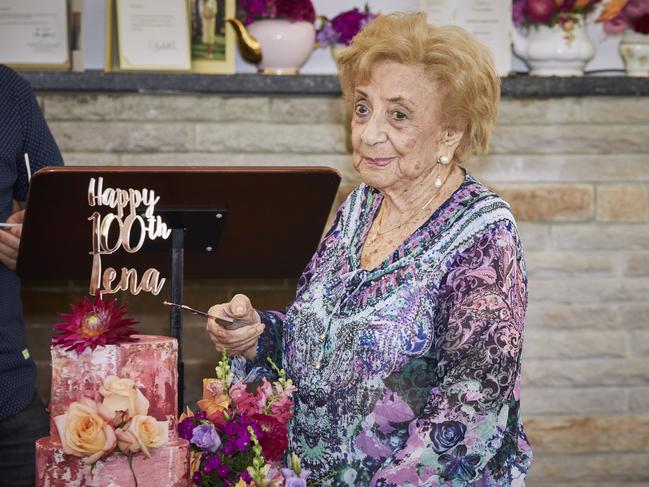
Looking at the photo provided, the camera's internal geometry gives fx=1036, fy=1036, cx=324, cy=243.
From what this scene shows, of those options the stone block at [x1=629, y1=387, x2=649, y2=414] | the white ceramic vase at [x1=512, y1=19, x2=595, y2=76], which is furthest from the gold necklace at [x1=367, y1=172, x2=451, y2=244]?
the stone block at [x1=629, y1=387, x2=649, y2=414]

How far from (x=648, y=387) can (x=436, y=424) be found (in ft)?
7.45

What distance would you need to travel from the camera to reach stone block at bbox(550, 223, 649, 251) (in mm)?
3508

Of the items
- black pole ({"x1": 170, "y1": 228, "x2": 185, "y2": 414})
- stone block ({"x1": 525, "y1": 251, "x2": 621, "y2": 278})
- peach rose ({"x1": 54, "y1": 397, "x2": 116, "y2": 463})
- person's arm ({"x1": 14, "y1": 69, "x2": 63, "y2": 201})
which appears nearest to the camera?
peach rose ({"x1": 54, "y1": 397, "x2": 116, "y2": 463})

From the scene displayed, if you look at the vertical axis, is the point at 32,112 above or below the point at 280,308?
above

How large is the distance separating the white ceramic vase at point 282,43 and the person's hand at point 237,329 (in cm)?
166

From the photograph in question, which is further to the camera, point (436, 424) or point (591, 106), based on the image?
point (591, 106)

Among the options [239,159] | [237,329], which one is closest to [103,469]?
[237,329]

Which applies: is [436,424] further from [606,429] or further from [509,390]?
[606,429]

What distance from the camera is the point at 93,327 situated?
1388 millimetres

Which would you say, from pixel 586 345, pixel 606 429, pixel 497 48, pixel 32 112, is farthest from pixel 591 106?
pixel 32 112

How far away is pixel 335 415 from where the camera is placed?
170 cm

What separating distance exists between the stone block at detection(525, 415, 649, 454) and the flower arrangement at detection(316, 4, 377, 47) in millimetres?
1422

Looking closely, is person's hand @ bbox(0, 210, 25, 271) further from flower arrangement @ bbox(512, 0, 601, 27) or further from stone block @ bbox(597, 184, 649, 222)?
stone block @ bbox(597, 184, 649, 222)

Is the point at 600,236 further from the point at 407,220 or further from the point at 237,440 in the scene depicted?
the point at 237,440
